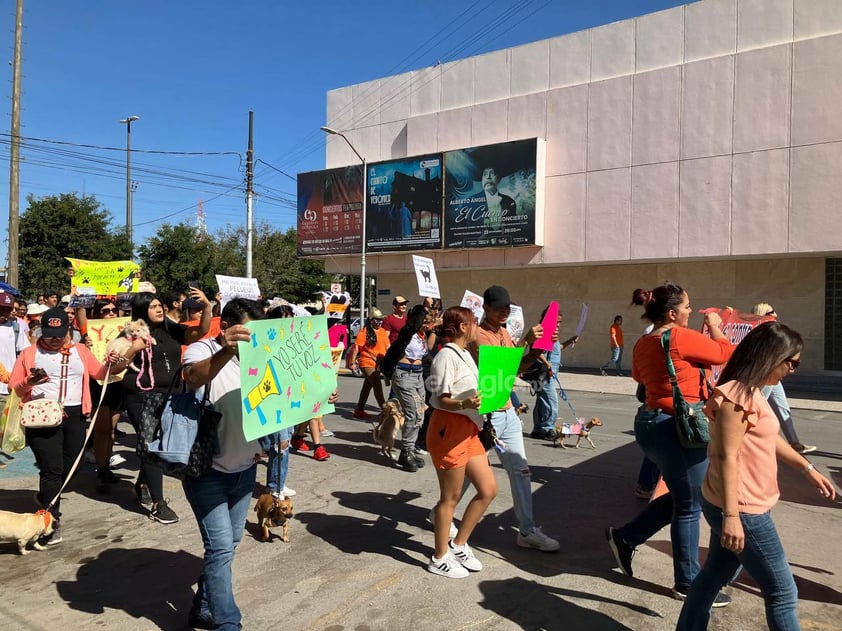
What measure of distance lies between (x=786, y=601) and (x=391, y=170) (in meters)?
24.5

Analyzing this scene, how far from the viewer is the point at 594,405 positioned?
43.2 ft

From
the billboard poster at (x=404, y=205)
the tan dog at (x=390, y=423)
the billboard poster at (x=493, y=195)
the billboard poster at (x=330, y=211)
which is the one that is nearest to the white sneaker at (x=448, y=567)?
the tan dog at (x=390, y=423)

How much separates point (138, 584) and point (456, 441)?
7.28ft

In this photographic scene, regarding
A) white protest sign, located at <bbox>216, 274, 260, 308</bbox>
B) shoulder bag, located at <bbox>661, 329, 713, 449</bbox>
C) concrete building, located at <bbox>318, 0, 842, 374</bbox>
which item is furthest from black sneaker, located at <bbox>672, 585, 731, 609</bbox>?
concrete building, located at <bbox>318, 0, 842, 374</bbox>

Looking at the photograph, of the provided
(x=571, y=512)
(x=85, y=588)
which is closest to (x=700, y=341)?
(x=571, y=512)

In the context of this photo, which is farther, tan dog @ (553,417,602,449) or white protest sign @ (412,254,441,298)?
white protest sign @ (412,254,441,298)

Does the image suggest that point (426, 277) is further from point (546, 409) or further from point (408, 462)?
point (408, 462)

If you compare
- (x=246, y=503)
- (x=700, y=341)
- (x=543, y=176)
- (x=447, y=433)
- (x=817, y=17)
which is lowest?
(x=246, y=503)

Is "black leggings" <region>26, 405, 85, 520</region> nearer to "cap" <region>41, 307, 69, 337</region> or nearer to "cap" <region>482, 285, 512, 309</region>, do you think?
"cap" <region>41, 307, 69, 337</region>

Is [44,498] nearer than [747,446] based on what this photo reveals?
No

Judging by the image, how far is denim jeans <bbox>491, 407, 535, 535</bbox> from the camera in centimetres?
462

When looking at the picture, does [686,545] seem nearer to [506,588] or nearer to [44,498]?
[506,588]

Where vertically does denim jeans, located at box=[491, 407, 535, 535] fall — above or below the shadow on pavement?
above

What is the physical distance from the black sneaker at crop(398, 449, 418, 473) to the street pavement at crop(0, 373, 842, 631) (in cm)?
18
